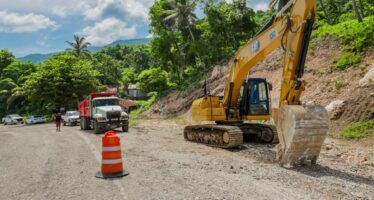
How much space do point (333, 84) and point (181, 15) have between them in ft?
92.0

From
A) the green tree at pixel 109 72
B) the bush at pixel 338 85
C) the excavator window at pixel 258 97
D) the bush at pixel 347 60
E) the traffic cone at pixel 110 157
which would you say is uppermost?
the green tree at pixel 109 72

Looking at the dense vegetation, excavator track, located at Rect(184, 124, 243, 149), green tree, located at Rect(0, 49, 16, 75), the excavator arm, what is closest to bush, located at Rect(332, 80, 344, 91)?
excavator track, located at Rect(184, 124, 243, 149)

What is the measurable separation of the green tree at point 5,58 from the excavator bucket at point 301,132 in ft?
301

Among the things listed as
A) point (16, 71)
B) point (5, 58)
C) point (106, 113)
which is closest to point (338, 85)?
point (106, 113)

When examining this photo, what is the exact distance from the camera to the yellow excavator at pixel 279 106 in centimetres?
996

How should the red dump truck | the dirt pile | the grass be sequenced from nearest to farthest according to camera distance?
1. the grass
2. the red dump truck
3. the dirt pile

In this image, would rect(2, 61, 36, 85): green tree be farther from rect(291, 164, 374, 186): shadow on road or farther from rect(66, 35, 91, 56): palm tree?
rect(291, 164, 374, 186): shadow on road

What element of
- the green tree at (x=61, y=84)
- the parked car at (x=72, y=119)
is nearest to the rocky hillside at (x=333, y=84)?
the parked car at (x=72, y=119)

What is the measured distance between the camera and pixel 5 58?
3617 inches

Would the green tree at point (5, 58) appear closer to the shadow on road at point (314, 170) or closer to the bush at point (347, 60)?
the bush at point (347, 60)

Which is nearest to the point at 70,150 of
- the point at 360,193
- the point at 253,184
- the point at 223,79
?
the point at 253,184

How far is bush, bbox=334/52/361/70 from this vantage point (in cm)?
2544

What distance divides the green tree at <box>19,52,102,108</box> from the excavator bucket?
45093mm

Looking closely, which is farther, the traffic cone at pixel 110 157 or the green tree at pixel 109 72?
the green tree at pixel 109 72
